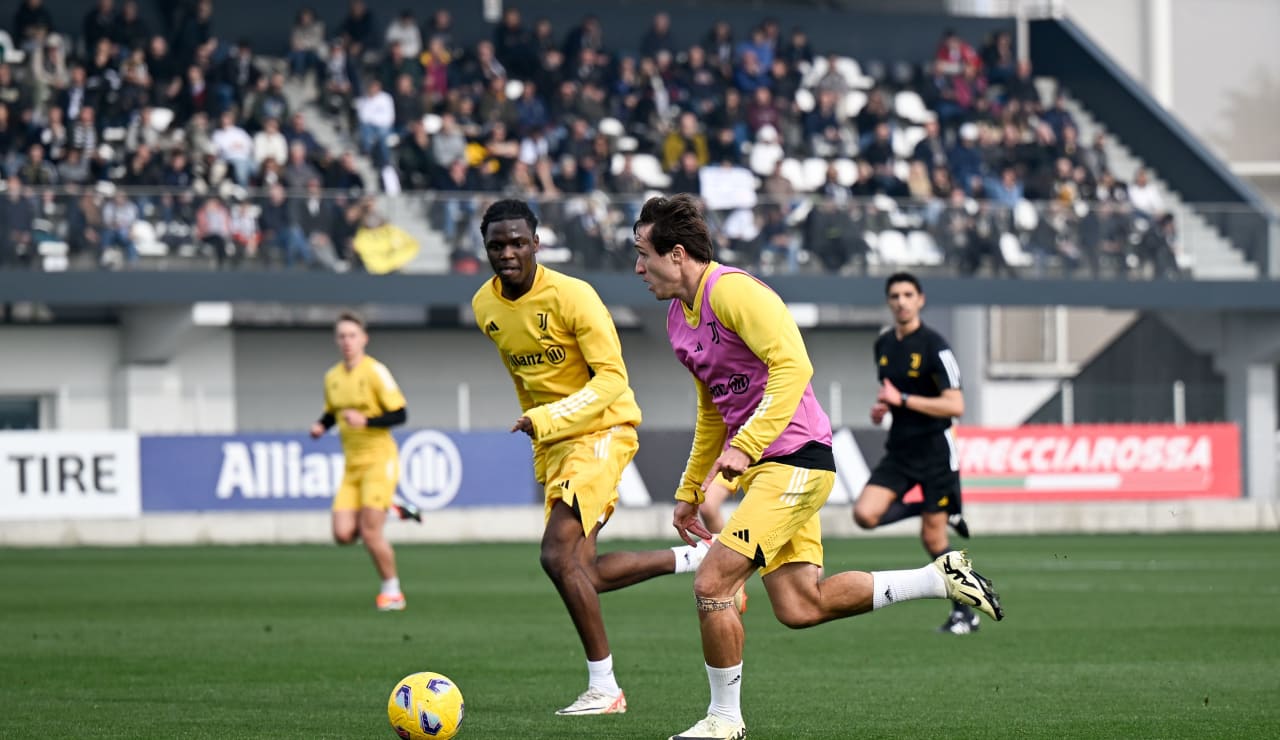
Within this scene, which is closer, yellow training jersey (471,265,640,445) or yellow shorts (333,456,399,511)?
yellow training jersey (471,265,640,445)

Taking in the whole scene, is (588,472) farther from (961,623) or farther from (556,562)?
(961,623)

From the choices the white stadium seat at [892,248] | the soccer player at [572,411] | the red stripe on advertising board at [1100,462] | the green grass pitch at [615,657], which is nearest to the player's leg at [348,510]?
the green grass pitch at [615,657]

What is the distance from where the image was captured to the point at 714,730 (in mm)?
8367

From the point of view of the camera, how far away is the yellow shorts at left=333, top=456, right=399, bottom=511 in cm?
A: 1734

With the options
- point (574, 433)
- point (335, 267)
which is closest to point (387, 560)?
point (574, 433)

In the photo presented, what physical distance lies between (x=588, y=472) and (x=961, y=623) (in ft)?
17.0

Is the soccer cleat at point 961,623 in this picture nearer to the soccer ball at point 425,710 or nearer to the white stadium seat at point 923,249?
the soccer ball at point 425,710

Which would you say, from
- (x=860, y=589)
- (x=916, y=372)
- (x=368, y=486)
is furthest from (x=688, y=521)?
(x=368, y=486)

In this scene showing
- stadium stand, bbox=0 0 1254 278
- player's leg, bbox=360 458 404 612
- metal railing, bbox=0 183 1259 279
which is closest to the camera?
player's leg, bbox=360 458 404 612

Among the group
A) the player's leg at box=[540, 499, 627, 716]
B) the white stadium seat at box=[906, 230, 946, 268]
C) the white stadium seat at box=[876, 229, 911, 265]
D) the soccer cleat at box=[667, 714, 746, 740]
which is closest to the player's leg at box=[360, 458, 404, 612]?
the player's leg at box=[540, 499, 627, 716]

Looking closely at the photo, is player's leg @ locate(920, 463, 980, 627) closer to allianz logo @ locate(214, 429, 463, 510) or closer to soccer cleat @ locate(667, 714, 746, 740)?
soccer cleat @ locate(667, 714, 746, 740)

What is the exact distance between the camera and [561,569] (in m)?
10.0

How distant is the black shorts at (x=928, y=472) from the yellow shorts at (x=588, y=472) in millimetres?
4394

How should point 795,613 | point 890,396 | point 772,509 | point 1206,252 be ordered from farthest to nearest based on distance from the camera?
point 1206,252
point 890,396
point 795,613
point 772,509
